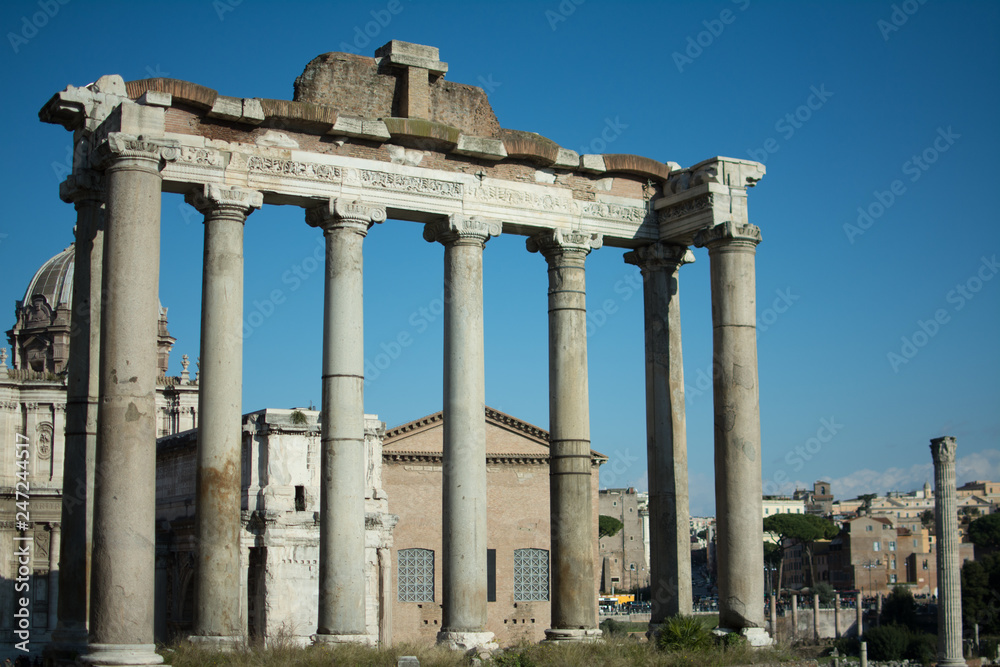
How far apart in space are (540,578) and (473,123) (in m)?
46.7

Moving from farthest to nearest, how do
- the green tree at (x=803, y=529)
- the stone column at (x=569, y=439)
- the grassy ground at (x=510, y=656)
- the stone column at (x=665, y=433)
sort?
the green tree at (x=803, y=529), the stone column at (x=665, y=433), the stone column at (x=569, y=439), the grassy ground at (x=510, y=656)

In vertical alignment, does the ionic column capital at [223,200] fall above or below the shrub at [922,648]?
above

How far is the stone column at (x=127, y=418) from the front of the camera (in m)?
15.1

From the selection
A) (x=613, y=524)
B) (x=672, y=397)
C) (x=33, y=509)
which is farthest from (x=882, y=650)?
(x=672, y=397)

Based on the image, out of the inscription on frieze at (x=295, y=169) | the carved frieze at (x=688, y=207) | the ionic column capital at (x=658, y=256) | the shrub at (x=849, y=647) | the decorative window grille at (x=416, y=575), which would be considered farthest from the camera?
the shrub at (x=849, y=647)

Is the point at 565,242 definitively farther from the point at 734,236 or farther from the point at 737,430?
the point at 737,430

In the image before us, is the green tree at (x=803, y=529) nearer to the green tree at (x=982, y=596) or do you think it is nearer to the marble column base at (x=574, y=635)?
the green tree at (x=982, y=596)

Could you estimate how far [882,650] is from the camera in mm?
82438

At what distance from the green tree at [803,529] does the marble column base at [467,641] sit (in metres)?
126

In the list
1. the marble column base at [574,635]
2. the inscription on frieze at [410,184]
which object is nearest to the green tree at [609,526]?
the marble column base at [574,635]

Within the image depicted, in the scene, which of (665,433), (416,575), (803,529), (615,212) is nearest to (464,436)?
(665,433)

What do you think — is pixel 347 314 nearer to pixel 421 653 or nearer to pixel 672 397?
pixel 421 653

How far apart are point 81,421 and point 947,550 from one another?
51.4 m

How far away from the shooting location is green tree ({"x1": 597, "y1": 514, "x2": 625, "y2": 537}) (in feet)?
400
